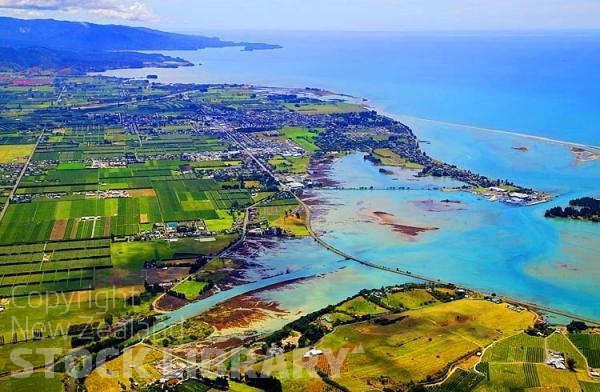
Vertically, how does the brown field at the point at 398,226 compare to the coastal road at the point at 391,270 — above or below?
above

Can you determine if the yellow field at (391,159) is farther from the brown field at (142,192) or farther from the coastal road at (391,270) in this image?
the brown field at (142,192)

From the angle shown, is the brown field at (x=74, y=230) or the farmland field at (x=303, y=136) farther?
the farmland field at (x=303, y=136)

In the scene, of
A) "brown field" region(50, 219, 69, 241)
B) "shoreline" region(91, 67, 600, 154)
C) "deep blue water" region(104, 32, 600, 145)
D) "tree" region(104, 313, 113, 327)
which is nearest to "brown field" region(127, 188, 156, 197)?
"brown field" region(50, 219, 69, 241)

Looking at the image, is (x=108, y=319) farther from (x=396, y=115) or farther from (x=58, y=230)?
(x=396, y=115)

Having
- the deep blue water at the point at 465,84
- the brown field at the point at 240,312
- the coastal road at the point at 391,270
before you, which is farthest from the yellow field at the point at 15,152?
the deep blue water at the point at 465,84

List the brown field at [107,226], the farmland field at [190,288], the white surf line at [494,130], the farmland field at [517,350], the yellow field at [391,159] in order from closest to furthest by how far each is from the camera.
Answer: the farmland field at [517,350]
the farmland field at [190,288]
the brown field at [107,226]
the yellow field at [391,159]
the white surf line at [494,130]

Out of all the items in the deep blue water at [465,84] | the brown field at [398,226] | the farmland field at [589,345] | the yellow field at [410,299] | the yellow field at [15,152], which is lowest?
the yellow field at [15,152]

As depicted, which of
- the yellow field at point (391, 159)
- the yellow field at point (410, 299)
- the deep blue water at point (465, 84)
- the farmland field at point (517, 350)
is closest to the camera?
the farmland field at point (517, 350)
